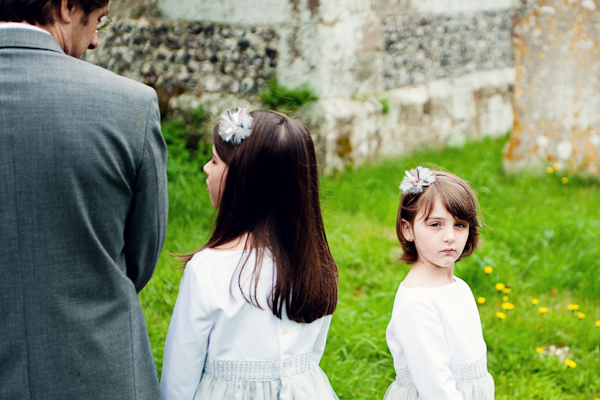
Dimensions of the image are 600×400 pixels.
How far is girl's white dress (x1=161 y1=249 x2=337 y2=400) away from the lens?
5.49 feet

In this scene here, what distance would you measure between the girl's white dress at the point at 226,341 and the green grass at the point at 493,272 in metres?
0.57

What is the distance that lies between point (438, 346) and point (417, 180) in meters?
0.52

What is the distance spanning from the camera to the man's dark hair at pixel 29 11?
1.39 m

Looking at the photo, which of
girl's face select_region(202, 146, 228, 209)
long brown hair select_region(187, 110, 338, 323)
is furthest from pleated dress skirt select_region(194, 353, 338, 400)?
girl's face select_region(202, 146, 228, 209)

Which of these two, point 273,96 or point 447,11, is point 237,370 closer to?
point 273,96

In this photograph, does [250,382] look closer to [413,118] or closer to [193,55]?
[193,55]

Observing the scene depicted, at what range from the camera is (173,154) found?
4.90 meters

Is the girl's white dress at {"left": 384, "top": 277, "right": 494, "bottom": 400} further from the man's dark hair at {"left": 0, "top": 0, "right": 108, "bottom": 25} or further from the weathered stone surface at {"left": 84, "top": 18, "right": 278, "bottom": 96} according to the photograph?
the weathered stone surface at {"left": 84, "top": 18, "right": 278, "bottom": 96}

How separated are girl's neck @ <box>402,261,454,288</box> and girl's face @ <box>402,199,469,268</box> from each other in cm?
2

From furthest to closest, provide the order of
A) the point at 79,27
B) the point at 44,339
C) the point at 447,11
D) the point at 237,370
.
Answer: the point at 447,11 → the point at 237,370 → the point at 79,27 → the point at 44,339

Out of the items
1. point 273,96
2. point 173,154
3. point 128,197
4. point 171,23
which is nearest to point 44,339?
point 128,197

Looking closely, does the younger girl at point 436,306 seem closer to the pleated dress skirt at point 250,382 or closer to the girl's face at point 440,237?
the girl's face at point 440,237

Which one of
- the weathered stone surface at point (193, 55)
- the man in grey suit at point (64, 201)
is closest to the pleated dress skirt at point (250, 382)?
the man in grey suit at point (64, 201)

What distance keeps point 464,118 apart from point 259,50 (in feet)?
10.1
